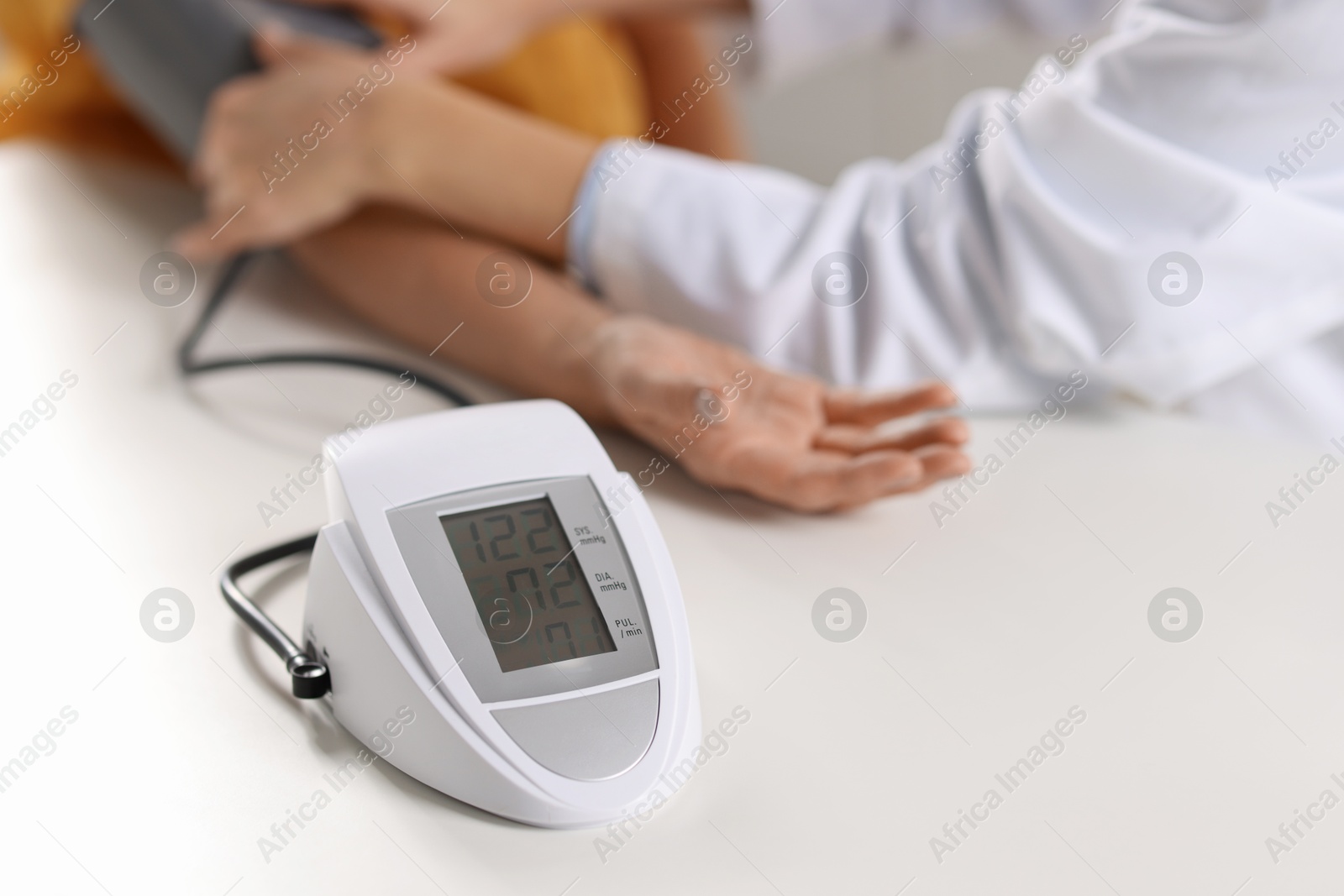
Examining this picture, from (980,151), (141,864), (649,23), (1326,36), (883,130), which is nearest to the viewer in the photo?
(141,864)

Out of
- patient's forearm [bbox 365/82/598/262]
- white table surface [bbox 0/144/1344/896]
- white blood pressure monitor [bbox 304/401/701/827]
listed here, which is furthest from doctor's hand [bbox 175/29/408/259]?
white blood pressure monitor [bbox 304/401/701/827]

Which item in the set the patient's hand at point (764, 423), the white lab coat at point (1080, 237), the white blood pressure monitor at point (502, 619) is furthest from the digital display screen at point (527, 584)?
the white lab coat at point (1080, 237)

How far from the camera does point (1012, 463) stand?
0.58m

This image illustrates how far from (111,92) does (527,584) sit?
0.71m

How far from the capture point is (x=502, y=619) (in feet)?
1.27

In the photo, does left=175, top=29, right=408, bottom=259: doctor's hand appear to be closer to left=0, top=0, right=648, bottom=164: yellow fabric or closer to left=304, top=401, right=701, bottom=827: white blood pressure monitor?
left=0, top=0, right=648, bottom=164: yellow fabric

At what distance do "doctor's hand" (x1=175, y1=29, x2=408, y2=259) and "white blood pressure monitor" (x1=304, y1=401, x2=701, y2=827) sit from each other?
0.33 meters

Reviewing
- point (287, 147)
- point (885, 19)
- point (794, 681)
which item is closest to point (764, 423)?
point (794, 681)

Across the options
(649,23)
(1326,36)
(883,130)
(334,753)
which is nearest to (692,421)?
(334,753)

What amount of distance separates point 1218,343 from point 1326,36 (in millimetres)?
148

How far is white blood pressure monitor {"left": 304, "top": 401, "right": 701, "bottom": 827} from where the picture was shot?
1.18ft

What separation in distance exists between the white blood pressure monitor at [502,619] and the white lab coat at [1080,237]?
0.78ft

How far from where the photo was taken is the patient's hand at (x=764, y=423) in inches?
20.2

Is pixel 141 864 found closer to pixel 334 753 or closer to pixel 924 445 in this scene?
pixel 334 753
